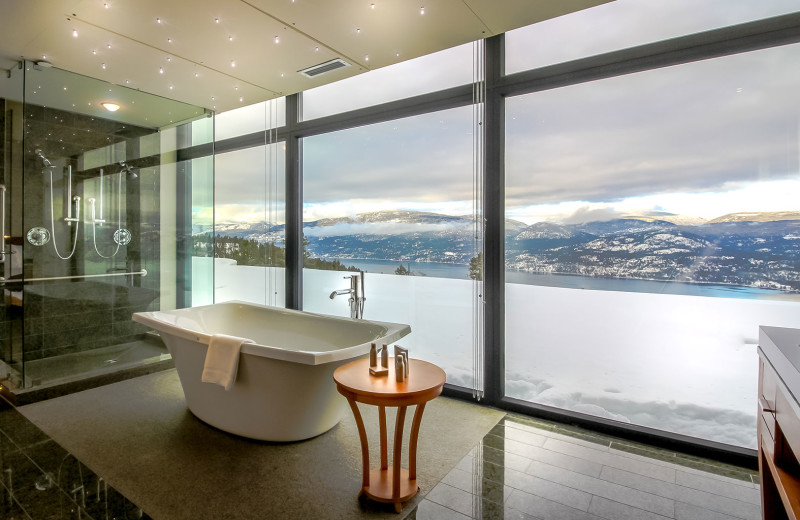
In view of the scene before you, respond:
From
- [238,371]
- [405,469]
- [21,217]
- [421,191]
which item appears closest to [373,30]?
[421,191]

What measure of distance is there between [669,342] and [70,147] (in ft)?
15.2

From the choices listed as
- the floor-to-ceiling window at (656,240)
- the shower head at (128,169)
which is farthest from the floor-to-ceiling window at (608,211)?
the shower head at (128,169)

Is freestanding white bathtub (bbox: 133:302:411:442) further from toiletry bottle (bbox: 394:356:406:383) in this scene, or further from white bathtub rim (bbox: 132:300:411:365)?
toiletry bottle (bbox: 394:356:406:383)

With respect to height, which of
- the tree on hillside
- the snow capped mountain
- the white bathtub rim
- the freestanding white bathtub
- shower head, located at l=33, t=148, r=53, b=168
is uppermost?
shower head, located at l=33, t=148, r=53, b=168

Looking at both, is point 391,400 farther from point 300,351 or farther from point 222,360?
point 222,360

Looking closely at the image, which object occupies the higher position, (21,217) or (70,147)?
(70,147)

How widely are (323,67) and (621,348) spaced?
2.85 m

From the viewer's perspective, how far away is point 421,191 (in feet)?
11.4

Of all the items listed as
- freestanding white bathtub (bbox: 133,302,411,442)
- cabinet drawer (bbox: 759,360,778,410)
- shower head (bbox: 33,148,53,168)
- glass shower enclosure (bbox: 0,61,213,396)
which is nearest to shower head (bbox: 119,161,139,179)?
glass shower enclosure (bbox: 0,61,213,396)

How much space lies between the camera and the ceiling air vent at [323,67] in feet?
10.3

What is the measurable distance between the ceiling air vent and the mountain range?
1.18 metres

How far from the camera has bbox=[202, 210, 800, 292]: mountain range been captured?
7.49 ft

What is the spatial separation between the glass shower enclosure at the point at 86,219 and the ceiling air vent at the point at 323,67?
4.88 ft

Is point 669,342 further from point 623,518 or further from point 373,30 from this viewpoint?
point 373,30
